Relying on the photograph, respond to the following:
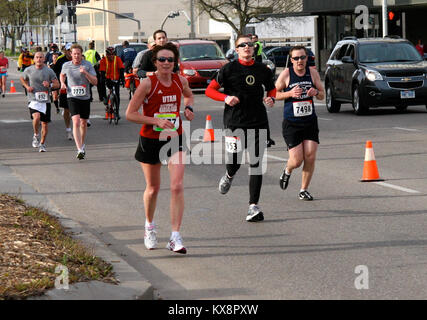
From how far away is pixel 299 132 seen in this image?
37.3 ft

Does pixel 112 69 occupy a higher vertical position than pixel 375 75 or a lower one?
higher

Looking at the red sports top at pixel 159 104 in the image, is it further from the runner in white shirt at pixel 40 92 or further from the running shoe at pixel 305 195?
the runner in white shirt at pixel 40 92

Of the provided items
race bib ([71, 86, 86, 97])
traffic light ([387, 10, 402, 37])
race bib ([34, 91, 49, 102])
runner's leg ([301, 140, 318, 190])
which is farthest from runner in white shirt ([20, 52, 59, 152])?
traffic light ([387, 10, 402, 37])

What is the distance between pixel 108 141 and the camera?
19719 mm

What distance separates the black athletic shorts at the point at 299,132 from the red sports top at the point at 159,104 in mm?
2933

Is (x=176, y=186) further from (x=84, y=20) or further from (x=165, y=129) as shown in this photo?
(x=84, y=20)

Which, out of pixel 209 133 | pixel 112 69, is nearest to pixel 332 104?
pixel 112 69

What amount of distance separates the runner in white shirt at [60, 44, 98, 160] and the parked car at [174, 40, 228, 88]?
717 inches

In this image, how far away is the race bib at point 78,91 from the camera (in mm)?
16802

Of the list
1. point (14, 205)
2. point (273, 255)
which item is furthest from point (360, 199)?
point (14, 205)

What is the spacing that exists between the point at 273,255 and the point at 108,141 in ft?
38.1

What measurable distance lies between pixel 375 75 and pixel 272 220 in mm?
13984

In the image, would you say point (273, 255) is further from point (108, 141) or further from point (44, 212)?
point (108, 141)

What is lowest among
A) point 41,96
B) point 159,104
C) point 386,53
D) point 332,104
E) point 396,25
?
point 332,104
